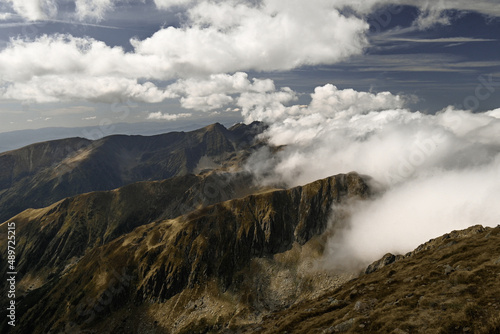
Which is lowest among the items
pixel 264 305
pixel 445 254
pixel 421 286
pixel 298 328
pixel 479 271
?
pixel 264 305

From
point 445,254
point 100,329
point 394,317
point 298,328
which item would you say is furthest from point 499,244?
point 100,329

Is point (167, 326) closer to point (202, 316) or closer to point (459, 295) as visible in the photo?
point (202, 316)

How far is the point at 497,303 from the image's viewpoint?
3656 centimetres

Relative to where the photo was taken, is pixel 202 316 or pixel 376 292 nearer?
pixel 376 292

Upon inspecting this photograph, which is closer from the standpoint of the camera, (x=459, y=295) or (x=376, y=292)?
(x=459, y=295)

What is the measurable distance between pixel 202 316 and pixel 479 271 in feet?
596

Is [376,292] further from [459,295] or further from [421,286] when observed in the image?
[459,295]

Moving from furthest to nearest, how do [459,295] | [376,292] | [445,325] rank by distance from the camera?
[376,292] < [459,295] < [445,325]

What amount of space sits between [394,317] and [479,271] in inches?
1072

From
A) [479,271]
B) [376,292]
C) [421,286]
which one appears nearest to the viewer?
[479,271]

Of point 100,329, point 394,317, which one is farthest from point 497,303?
point 100,329

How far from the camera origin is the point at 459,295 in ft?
149

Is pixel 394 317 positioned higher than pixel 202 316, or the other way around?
pixel 394 317

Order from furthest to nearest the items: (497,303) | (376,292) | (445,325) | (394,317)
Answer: (376,292)
(394,317)
(497,303)
(445,325)
